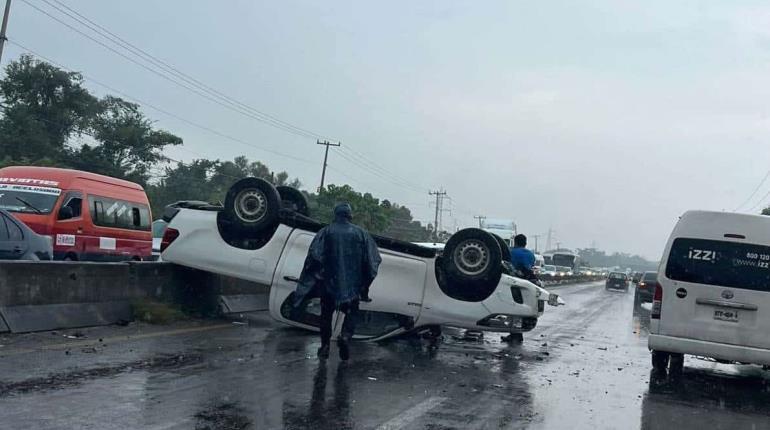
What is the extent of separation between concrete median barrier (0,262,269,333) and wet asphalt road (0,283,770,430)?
0.33 metres

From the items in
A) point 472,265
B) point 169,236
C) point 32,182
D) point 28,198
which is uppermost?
point 32,182

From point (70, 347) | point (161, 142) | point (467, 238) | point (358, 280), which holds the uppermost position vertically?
point (161, 142)

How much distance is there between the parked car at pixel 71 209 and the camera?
1584cm

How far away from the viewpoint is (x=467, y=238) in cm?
1037

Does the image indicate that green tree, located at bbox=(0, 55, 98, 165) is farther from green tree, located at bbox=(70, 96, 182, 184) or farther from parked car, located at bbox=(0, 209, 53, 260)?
parked car, located at bbox=(0, 209, 53, 260)

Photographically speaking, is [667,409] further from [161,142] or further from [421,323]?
[161,142]

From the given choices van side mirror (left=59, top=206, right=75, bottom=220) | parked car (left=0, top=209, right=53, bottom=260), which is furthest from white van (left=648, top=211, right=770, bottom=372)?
van side mirror (left=59, top=206, right=75, bottom=220)

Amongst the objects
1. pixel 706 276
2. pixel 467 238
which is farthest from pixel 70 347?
pixel 706 276

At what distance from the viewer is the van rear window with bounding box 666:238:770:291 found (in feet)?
30.9

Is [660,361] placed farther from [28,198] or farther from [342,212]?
[28,198]

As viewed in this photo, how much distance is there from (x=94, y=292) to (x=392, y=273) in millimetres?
3870

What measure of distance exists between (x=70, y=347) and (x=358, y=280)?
310cm

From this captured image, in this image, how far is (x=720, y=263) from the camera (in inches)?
377

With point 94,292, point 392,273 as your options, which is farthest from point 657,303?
point 94,292
